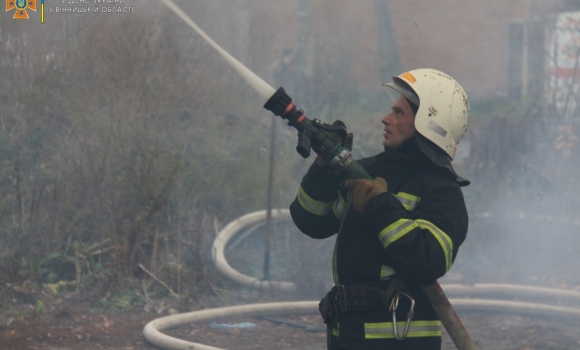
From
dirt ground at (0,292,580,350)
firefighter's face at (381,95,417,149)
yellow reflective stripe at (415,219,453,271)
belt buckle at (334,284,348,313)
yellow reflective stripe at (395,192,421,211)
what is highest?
firefighter's face at (381,95,417,149)

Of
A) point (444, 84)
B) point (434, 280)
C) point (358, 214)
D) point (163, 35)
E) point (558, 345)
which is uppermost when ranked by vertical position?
point (163, 35)

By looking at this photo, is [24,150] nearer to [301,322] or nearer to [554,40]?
[301,322]

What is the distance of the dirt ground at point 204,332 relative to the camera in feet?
16.3

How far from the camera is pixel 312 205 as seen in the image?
2.72 metres

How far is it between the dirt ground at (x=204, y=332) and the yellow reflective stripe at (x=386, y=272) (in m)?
2.71

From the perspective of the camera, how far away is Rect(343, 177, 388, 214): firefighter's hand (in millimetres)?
2443

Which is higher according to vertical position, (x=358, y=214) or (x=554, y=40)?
(x=554, y=40)

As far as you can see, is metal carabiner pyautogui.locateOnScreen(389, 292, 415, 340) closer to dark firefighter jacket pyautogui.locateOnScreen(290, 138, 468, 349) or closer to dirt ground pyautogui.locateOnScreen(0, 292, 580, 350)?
dark firefighter jacket pyautogui.locateOnScreen(290, 138, 468, 349)

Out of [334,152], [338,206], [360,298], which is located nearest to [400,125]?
[334,152]

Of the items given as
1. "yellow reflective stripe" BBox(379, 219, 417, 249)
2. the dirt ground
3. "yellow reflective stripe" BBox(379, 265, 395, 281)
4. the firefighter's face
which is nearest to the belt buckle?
"yellow reflective stripe" BBox(379, 265, 395, 281)

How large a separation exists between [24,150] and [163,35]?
1.62 meters

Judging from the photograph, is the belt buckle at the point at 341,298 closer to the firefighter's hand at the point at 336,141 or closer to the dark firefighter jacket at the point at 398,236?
the dark firefighter jacket at the point at 398,236

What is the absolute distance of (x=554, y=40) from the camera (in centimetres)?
815

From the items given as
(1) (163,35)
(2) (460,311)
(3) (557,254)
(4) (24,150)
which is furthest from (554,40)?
(4) (24,150)
